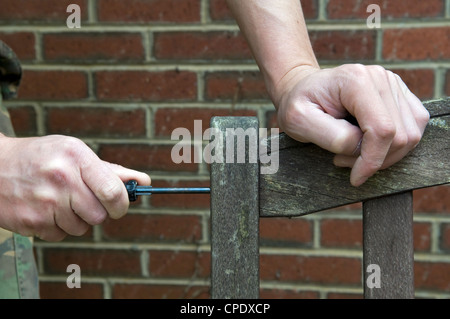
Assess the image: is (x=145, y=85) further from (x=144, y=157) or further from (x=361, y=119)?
(x=361, y=119)

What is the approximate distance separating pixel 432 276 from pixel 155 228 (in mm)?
694

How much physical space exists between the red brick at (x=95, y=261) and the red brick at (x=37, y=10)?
1.96ft

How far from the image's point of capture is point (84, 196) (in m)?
0.71

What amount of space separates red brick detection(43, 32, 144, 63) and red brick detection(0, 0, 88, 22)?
4 cm

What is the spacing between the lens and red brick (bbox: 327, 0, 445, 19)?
3.97ft

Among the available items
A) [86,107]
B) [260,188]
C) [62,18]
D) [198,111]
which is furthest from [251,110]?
[260,188]

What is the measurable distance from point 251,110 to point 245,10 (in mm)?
382

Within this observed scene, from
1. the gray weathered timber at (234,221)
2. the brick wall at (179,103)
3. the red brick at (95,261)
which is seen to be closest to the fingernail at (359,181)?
the gray weathered timber at (234,221)

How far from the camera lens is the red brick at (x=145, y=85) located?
4.33 ft

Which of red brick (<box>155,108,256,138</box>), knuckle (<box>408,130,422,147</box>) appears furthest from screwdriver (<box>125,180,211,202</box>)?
red brick (<box>155,108,256,138</box>)

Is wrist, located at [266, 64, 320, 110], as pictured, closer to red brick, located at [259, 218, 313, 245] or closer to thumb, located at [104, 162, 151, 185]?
thumb, located at [104, 162, 151, 185]

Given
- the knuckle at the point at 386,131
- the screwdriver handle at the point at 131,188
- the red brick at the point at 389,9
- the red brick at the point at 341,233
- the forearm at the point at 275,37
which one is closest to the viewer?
→ the knuckle at the point at 386,131

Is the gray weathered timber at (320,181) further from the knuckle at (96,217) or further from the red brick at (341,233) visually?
the red brick at (341,233)

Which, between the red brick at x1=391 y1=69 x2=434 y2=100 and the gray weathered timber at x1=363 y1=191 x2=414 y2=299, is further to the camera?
the red brick at x1=391 y1=69 x2=434 y2=100
